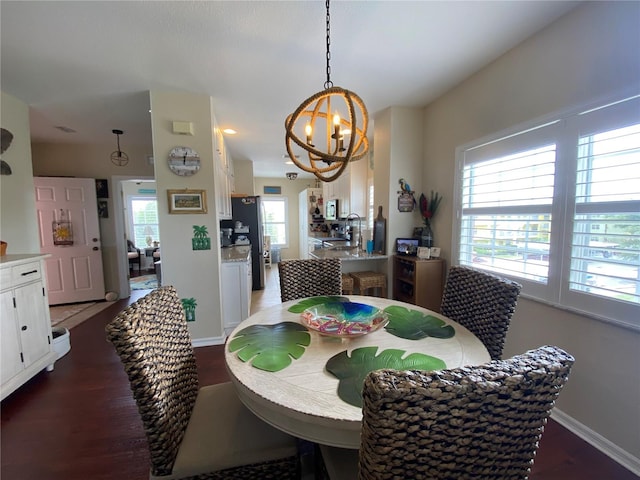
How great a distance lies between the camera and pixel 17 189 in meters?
2.63

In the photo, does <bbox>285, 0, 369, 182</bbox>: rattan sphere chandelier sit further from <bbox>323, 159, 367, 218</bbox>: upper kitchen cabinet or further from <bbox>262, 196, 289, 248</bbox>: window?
<bbox>262, 196, 289, 248</bbox>: window

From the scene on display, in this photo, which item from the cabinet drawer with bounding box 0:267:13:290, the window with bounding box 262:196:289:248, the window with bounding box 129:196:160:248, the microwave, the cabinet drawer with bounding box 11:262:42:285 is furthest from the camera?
the window with bounding box 262:196:289:248

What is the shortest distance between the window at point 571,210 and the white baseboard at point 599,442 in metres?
0.72

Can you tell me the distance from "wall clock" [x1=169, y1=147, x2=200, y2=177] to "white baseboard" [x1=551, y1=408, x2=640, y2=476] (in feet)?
11.5

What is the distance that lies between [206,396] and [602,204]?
2378 millimetres

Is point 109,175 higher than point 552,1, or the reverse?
point 552,1

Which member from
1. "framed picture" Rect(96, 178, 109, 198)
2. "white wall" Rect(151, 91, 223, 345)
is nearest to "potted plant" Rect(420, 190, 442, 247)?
"white wall" Rect(151, 91, 223, 345)

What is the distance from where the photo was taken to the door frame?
4.38m

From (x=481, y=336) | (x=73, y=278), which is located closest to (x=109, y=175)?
(x=73, y=278)

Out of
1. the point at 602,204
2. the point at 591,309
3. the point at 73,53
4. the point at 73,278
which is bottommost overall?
the point at 73,278

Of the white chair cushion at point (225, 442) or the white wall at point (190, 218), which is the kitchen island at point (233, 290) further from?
the white chair cushion at point (225, 442)

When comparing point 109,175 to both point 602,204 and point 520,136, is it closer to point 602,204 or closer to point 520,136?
point 520,136

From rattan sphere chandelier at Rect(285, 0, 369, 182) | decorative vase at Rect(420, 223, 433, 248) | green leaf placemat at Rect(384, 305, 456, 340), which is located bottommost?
green leaf placemat at Rect(384, 305, 456, 340)

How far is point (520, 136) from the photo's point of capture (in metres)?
1.99
